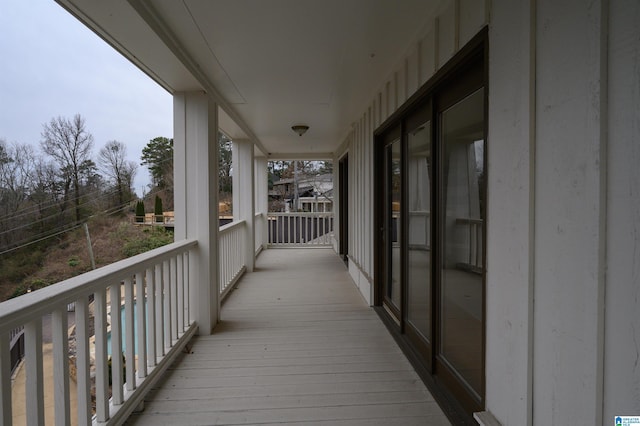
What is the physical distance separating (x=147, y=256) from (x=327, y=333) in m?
1.81

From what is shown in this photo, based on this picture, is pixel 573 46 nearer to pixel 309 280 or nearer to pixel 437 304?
pixel 437 304

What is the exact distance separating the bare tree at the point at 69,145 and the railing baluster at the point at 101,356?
62cm

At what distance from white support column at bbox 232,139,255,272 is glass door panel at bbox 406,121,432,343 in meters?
3.80

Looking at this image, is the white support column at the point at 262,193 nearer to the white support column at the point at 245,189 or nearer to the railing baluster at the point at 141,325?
the white support column at the point at 245,189

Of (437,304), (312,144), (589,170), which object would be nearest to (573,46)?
(589,170)

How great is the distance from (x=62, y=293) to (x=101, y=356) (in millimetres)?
495

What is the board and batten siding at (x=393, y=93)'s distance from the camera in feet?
5.83

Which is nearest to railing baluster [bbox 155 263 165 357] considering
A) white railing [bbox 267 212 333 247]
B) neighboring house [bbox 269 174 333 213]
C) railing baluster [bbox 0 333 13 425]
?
railing baluster [bbox 0 333 13 425]

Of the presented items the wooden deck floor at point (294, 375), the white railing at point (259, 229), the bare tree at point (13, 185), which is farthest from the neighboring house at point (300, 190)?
the bare tree at point (13, 185)

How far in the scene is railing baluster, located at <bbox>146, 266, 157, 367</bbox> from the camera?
7.78 ft


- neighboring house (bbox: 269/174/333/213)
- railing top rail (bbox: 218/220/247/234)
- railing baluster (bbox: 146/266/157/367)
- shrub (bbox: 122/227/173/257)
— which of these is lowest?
railing baluster (bbox: 146/266/157/367)

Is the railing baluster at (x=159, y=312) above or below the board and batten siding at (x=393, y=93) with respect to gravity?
below

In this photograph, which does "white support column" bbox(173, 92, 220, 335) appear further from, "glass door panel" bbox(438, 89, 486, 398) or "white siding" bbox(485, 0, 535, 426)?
"white siding" bbox(485, 0, 535, 426)

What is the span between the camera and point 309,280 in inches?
216
